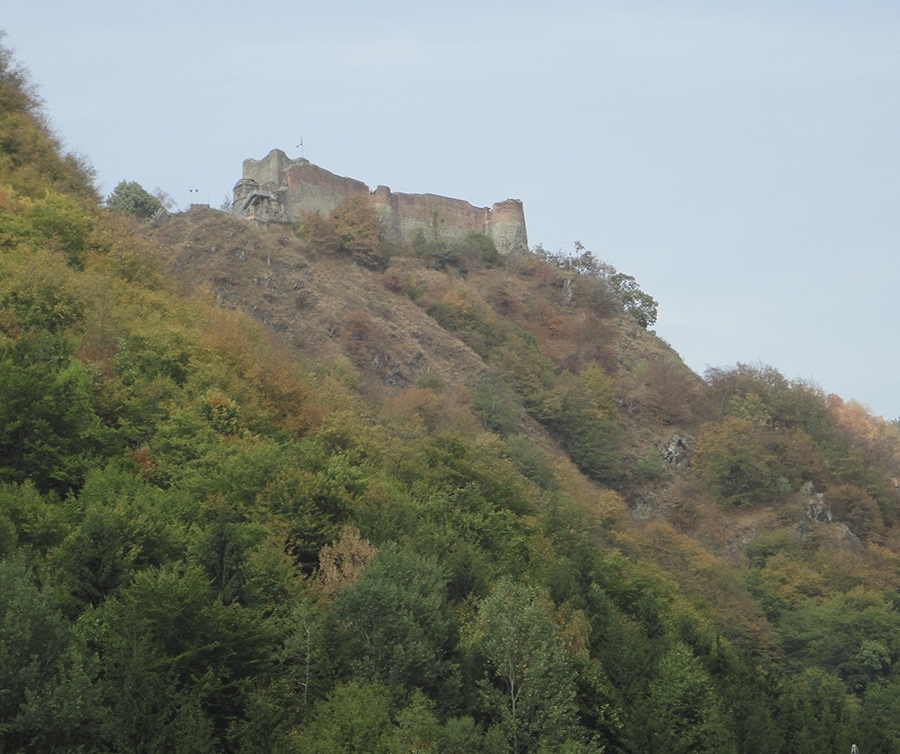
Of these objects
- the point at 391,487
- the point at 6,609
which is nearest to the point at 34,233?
the point at 391,487

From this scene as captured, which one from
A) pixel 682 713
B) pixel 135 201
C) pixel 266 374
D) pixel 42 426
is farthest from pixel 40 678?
pixel 135 201

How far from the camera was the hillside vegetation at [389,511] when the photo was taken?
25781 millimetres

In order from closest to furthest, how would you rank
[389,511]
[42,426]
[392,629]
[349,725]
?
[349,725], [392,629], [42,426], [389,511]

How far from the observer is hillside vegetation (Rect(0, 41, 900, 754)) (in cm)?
2578

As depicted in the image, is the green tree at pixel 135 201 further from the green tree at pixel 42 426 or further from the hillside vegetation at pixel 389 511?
the green tree at pixel 42 426

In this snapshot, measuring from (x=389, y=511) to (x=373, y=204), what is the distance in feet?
135

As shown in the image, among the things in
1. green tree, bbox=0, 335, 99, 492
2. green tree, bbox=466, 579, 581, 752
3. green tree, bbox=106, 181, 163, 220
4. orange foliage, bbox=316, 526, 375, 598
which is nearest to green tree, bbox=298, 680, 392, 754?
green tree, bbox=466, 579, 581, 752

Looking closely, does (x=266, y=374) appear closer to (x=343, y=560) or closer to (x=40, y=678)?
(x=343, y=560)

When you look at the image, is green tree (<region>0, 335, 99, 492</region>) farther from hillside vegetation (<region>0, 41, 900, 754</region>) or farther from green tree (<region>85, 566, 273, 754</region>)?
green tree (<region>85, 566, 273, 754</region>)

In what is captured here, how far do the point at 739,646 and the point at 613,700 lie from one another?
1804cm

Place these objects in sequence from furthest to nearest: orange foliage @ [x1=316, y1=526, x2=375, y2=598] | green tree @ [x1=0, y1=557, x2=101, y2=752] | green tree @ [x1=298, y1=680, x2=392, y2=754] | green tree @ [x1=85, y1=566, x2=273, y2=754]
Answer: orange foliage @ [x1=316, y1=526, x2=375, y2=598] < green tree @ [x1=298, y1=680, x2=392, y2=754] < green tree @ [x1=85, y1=566, x2=273, y2=754] < green tree @ [x1=0, y1=557, x2=101, y2=752]

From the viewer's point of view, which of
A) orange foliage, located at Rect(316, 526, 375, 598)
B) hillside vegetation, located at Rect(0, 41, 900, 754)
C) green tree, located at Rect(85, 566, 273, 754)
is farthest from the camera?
orange foliage, located at Rect(316, 526, 375, 598)

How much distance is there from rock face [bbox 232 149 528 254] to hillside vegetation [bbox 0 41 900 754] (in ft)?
6.15

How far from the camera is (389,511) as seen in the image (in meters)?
35.6
